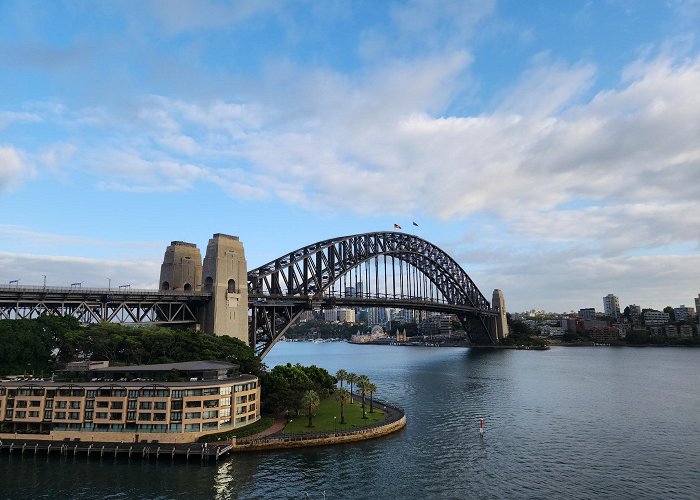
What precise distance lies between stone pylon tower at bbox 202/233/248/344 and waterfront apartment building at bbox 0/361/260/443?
899 inches

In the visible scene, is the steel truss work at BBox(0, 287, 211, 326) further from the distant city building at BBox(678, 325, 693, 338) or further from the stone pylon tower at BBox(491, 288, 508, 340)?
the distant city building at BBox(678, 325, 693, 338)

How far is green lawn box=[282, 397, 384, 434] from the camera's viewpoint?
1753 inches

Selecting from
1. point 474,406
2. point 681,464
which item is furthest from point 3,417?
point 681,464

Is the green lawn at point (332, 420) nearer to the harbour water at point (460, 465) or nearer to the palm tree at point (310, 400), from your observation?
the palm tree at point (310, 400)

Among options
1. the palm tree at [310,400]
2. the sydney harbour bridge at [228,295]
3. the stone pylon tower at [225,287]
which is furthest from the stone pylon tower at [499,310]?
the palm tree at [310,400]

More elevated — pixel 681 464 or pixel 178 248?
pixel 178 248

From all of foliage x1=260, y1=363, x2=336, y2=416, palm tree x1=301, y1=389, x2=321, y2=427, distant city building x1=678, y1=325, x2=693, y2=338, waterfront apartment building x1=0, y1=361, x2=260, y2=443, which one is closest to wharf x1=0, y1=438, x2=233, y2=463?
waterfront apartment building x1=0, y1=361, x2=260, y2=443

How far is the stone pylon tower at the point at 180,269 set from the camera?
74.6 meters

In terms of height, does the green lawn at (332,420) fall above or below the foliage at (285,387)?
below

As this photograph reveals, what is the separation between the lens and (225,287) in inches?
2707

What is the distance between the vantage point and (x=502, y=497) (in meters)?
31.0

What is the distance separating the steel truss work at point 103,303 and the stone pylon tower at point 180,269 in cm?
601

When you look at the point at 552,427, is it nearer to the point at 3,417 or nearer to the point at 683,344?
the point at 3,417

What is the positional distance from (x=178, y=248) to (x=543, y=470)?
60547mm
